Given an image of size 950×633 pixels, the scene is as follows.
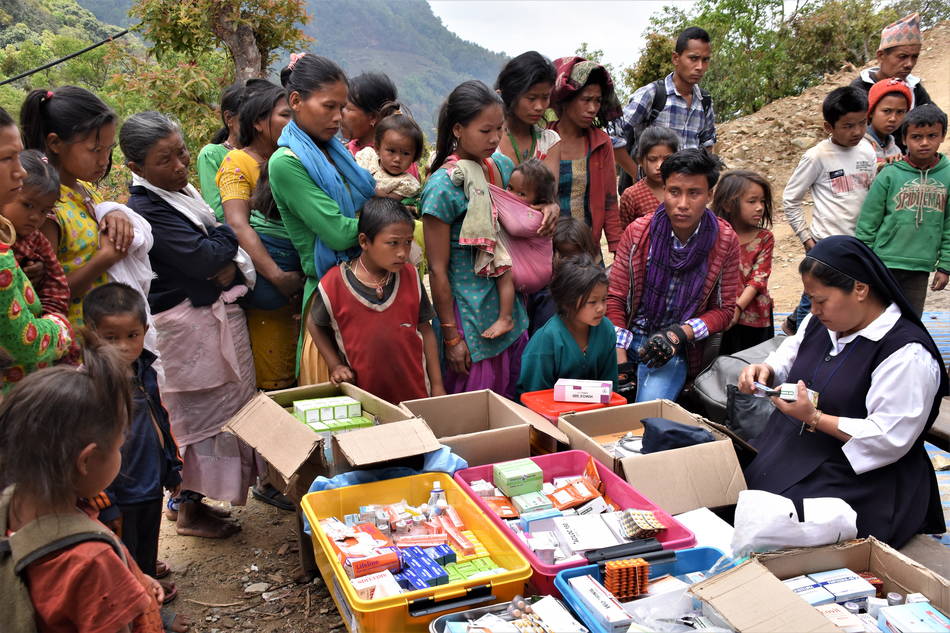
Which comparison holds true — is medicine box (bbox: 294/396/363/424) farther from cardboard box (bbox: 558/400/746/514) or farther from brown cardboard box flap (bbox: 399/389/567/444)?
cardboard box (bbox: 558/400/746/514)

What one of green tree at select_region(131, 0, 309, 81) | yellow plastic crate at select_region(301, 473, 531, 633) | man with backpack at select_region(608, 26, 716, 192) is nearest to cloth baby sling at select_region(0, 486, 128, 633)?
yellow plastic crate at select_region(301, 473, 531, 633)

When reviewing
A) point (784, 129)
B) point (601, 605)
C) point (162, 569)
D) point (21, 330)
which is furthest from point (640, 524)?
point (784, 129)

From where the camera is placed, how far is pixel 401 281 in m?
3.38

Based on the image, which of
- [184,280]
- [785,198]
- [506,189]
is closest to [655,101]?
[785,198]

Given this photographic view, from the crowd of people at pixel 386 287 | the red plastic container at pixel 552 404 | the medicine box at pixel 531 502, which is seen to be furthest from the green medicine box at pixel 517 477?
the crowd of people at pixel 386 287

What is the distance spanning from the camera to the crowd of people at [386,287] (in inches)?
83.5

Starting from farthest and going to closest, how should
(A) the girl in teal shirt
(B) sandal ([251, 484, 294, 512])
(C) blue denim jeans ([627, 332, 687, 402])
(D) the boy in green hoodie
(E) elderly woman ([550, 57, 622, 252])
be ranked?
(D) the boy in green hoodie → (E) elderly woman ([550, 57, 622, 252]) → (C) blue denim jeans ([627, 332, 687, 402]) → (B) sandal ([251, 484, 294, 512]) → (A) the girl in teal shirt

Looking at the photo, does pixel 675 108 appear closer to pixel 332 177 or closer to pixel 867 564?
pixel 332 177

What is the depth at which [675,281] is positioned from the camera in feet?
12.8

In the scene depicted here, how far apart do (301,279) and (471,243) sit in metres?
0.87

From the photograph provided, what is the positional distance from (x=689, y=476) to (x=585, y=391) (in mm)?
728

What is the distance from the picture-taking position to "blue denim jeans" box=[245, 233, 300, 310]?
358cm

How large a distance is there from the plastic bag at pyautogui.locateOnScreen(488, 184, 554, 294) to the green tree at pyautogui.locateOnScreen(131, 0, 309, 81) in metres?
5.87

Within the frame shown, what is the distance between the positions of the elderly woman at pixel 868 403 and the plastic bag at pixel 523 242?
4.56ft
